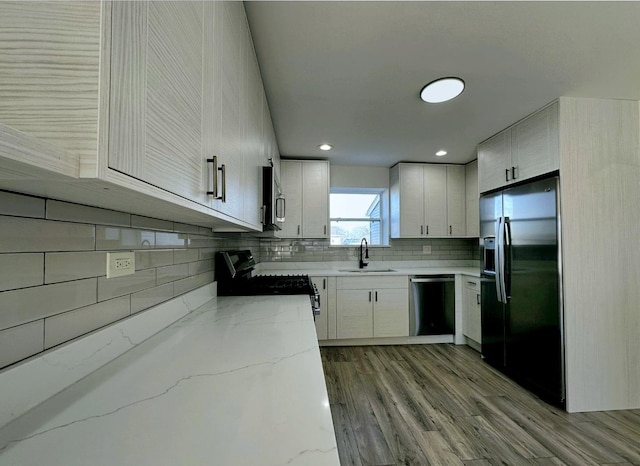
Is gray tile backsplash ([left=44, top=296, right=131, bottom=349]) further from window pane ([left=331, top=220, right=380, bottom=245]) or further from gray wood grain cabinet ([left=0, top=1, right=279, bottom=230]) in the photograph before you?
window pane ([left=331, top=220, right=380, bottom=245])

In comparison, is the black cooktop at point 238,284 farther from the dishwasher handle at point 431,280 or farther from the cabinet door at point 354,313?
the dishwasher handle at point 431,280

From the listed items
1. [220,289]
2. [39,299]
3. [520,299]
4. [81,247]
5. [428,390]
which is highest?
[81,247]

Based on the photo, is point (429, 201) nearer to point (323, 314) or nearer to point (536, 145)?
point (536, 145)

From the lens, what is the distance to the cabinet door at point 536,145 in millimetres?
2119

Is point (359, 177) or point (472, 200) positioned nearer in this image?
point (472, 200)

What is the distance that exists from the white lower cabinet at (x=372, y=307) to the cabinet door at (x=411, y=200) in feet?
2.38

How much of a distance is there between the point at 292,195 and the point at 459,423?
2772 mm

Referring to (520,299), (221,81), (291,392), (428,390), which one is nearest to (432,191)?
(520,299)

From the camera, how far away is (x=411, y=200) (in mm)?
3699

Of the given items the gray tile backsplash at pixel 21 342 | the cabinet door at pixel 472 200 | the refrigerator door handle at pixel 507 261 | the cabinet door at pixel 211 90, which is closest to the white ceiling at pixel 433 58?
the cabinet door at pixel 211 90

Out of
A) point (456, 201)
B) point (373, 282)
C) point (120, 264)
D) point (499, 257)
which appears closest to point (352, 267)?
point (373, 282)

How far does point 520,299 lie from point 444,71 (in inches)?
76.5

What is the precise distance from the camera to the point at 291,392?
0.68m

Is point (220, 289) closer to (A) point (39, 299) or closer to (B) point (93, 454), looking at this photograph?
(A) point (39, 299)
